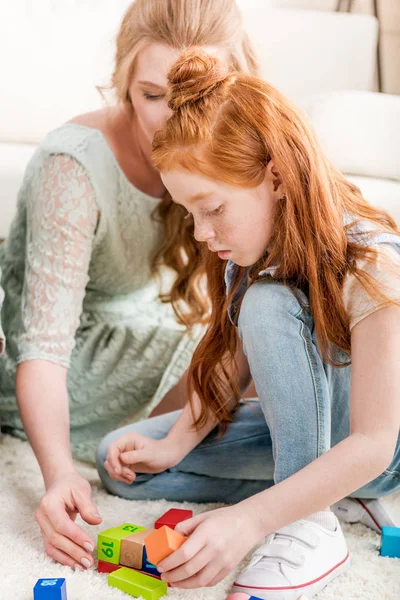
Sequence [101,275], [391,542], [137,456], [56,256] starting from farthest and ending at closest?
[101,275] → [56,256] → [137,456] → [391,542]

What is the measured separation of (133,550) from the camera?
0.95 metres

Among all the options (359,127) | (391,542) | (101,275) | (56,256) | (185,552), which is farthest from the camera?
(359,127)

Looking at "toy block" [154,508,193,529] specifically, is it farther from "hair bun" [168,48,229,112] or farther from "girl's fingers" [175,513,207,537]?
"hair bun" [168,48,229,112]

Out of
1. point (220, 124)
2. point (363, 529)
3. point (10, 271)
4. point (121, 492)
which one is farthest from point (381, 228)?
point (10, 271)

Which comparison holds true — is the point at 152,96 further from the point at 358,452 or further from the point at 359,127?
the point at 359,127

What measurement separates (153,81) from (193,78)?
0.73ft

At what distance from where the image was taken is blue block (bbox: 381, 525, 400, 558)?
105 cm

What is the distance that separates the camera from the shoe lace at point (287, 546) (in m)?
0.95

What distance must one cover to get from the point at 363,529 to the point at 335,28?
1526 millimetres

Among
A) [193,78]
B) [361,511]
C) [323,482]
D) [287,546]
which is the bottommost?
[361,511]

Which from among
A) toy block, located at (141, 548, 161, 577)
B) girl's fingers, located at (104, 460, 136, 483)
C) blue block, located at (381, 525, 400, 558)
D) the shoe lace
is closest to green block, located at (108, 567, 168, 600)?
toy block, located at (141, 548, 161, 577)

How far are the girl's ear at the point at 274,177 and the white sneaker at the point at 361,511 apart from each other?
52cm

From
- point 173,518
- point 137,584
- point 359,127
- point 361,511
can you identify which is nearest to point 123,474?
point 173,518

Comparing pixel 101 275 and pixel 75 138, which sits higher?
pixel 75 138
